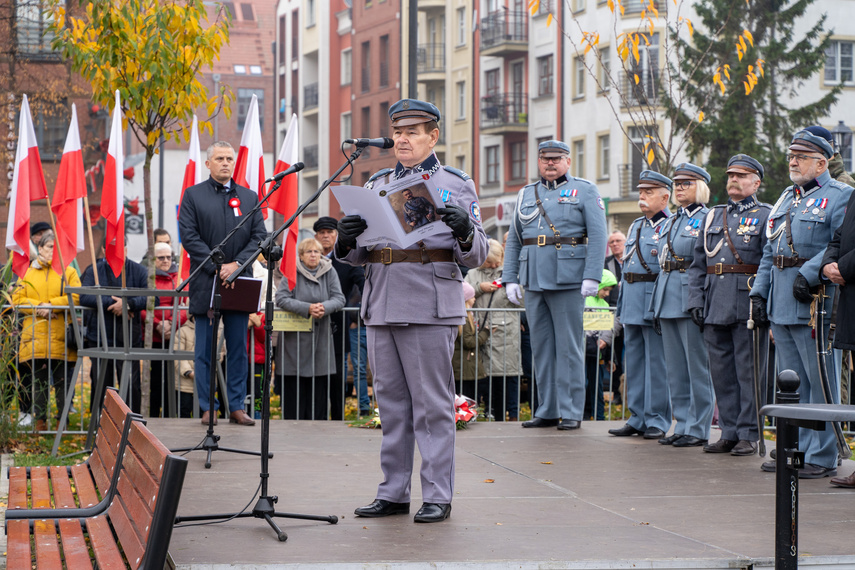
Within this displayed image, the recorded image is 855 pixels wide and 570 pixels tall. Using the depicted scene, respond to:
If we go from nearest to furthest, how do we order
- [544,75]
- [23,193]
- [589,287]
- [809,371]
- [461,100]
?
[809,371] < [589,287] < [23,193] < [544,75] < [461,100]

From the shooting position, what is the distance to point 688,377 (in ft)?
33.0

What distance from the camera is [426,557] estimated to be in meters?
5.49

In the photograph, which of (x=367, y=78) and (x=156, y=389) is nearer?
(x=156, y=389)

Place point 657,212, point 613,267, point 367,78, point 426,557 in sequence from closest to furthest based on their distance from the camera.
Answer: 1. point 426,557
2. point 657,212
3. point 613,267
4. point 367,78

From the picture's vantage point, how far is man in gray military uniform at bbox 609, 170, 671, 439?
10.4m

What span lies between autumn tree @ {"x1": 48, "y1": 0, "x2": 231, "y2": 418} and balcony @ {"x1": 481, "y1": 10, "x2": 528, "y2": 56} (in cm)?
3860

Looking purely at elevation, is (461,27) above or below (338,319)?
above

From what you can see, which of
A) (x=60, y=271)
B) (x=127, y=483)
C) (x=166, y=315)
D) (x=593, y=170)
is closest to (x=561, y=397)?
(x=166, y=315)

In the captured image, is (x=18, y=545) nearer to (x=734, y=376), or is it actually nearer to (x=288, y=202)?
(x=734, y=376)

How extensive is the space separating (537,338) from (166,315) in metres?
3.80

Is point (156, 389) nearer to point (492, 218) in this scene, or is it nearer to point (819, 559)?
point (819, 559)

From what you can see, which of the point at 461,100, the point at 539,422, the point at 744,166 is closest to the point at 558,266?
the point at 539,422

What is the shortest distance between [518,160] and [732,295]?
140 feet

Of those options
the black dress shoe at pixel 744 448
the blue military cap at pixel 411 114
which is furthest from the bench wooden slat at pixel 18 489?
the black dress shoe at pixel 744 448
